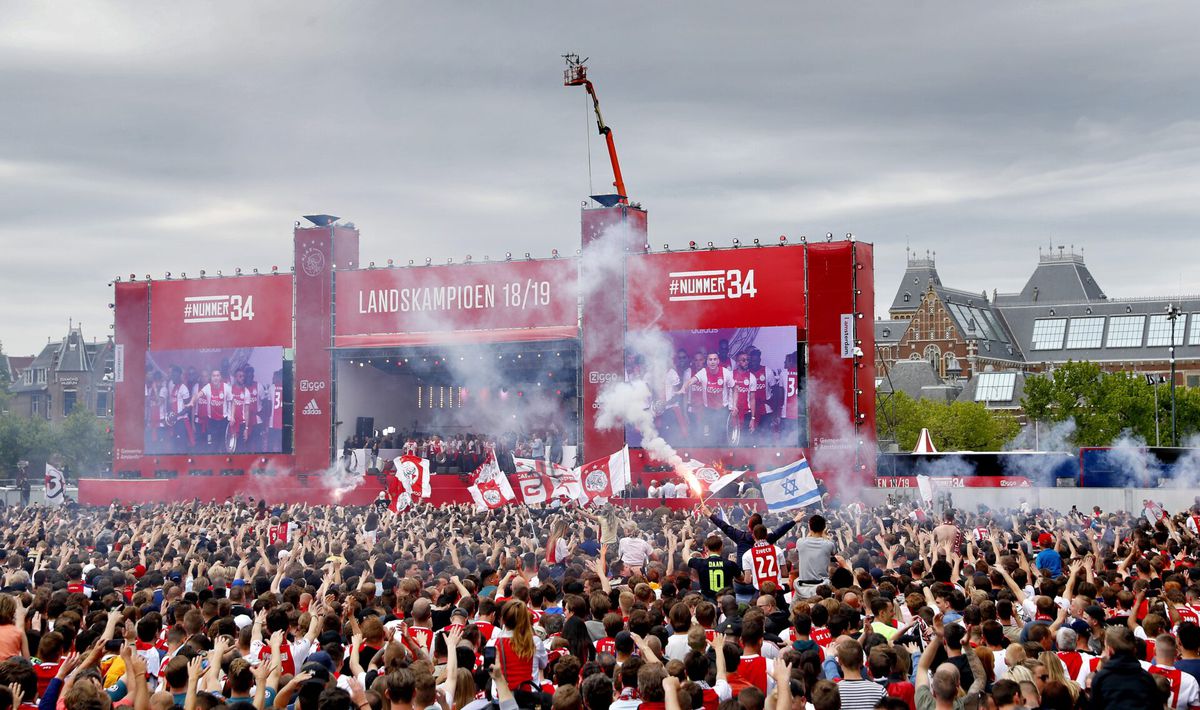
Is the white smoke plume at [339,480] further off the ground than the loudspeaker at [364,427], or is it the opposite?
the loudspeaker at [364,427]

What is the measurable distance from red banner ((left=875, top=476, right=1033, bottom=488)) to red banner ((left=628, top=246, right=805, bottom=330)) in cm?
626

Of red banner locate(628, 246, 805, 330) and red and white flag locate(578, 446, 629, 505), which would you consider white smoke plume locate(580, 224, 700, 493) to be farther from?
red and white flag locate(578, 446, 629, 505)

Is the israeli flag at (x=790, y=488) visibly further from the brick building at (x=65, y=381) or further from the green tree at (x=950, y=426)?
the brick building at (x=65, y=381)

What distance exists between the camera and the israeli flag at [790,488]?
23.7 metres

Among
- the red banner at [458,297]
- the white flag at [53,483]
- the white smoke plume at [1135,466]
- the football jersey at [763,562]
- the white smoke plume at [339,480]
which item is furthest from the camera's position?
the white smoke plume at [339,480]

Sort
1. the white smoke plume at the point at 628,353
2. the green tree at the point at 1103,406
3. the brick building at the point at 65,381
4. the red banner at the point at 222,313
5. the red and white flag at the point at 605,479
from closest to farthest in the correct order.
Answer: the red and white flag at the point at 605,479 < the white smoke plume at the point at 628,353 < the red banner at the point at 222,313 < the green tree at the point at 1103,406 < the brick building at the point at 65,381

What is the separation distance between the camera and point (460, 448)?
48500mm

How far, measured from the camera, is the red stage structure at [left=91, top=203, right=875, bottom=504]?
44062 millimetres

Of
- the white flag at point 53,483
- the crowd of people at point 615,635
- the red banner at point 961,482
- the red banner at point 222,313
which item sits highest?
the red banner at point 222,313

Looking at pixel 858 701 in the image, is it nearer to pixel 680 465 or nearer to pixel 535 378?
pixel 680 465

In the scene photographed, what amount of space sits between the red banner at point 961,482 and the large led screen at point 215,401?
883 inches

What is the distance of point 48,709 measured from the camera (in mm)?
8914

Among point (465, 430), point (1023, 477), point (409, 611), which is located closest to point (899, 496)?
point (1023, 477)

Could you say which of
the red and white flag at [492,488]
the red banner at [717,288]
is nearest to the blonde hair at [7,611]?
the red and white flag at [492,488]
